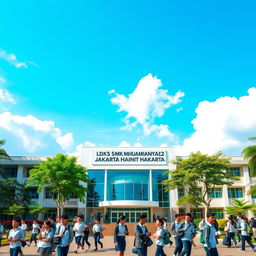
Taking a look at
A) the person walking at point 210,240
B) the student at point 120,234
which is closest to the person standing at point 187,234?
the person walking at point 210,240

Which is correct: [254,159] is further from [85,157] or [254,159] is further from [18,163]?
[18,163]

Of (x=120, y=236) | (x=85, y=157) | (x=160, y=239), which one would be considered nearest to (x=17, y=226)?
(x=120, y=236)

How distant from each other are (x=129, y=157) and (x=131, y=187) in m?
4.30

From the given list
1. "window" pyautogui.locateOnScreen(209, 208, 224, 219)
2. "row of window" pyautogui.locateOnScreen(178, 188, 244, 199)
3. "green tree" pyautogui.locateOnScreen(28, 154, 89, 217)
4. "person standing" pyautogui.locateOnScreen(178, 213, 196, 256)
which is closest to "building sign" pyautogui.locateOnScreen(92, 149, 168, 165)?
"row of window" pyautogui.locateOnScreen(178, 188, 244, 199)

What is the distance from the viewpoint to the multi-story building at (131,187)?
3859cm

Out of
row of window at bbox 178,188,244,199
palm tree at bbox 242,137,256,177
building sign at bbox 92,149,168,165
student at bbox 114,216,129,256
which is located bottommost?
student at bbox 114,216,129,256

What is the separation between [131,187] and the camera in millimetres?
38500

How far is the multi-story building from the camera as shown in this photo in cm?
3859

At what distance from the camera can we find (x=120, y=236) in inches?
396

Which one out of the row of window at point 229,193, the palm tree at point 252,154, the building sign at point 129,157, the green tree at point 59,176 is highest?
the building sign at point 129,157

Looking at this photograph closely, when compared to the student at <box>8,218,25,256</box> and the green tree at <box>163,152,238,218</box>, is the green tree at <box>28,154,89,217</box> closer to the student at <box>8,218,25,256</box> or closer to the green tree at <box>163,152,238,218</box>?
the green tree at <box>163,152,238,218</box>

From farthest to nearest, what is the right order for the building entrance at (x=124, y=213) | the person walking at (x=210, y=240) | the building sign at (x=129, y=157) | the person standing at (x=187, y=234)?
the building sign at (x=129, y=157)
the building entrance at (x=124, y=213)
the person standing at (x=187, y=234)
the person walking at (x=210, y=240)

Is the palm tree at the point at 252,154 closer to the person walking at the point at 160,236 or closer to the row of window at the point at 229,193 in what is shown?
the row of window at the point at 229,193

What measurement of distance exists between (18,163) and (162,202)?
21565 millimetres
